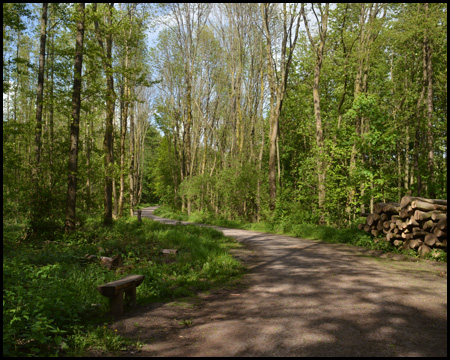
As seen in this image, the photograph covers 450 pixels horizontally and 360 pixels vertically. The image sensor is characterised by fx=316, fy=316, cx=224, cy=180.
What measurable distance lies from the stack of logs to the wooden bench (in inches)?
300

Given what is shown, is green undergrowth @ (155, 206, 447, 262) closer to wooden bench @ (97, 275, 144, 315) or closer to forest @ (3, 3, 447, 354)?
forest @ (3, 3, 447, 354)

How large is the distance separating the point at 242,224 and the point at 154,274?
1385cm

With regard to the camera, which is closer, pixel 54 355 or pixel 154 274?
pixel 54 355

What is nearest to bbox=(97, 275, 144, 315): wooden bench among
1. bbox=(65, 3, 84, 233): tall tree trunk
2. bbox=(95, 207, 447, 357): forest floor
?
bbox=(95, 207, 447, 357): forest floor

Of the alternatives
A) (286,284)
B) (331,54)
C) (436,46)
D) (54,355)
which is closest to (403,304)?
(286,284)

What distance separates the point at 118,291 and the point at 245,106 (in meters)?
24.7

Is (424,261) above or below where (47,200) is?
below

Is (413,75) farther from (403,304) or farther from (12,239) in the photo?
(12,239)

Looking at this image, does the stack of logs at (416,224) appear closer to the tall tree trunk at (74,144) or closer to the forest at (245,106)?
the forest at (245,106)

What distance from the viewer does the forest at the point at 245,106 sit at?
12.5m

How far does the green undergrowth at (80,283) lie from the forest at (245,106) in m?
0.29

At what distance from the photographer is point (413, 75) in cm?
2184

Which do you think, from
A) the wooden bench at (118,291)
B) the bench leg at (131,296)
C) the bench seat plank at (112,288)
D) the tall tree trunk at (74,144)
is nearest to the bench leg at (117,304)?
the wooden bench at (118,291)

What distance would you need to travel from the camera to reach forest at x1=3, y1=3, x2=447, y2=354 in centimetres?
1250
